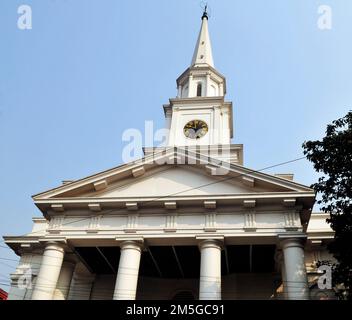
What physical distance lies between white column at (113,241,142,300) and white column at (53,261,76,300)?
429 cm

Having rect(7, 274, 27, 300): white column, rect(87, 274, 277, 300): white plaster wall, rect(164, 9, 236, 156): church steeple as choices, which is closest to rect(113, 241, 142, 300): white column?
rect(87, 274, 277, 300): white plaster wall

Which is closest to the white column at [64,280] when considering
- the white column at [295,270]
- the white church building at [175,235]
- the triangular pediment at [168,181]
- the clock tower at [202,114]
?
the white church building at [175,235]

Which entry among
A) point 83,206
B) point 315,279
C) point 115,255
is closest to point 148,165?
point 83,206

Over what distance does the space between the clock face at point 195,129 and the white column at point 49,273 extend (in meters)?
15.1

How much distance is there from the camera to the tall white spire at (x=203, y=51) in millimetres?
35719

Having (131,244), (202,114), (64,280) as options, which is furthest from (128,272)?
(202,114)

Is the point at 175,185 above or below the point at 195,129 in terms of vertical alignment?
below

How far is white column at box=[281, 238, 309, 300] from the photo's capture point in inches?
600

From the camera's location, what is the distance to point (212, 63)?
36625 millimetres

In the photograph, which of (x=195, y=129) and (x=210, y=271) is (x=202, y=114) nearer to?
(x=195, y=129)

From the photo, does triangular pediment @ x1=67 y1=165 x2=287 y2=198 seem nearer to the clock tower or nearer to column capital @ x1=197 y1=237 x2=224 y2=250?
column capital @ x1=197 y1=237 x2=224 y2=250

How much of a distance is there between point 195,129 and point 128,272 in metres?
16.3

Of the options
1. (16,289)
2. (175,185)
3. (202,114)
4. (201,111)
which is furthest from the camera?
(201,111)

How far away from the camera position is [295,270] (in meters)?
15.7
